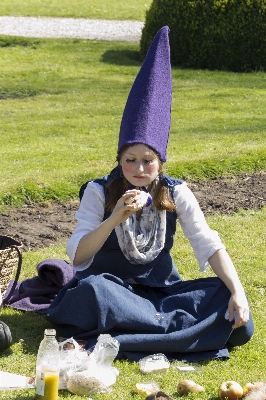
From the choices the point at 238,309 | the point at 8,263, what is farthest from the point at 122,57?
the point at 238,309

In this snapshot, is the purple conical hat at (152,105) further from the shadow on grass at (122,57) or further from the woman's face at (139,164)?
the shadow on grass at (122,57)

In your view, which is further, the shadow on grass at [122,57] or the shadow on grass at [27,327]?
the shadow on grass at [122,57]

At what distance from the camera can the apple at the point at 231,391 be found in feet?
11.7

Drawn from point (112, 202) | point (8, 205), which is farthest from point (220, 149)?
point (112, 202)

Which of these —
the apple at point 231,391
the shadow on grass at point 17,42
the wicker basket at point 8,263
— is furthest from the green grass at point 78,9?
the apple at point 231,391

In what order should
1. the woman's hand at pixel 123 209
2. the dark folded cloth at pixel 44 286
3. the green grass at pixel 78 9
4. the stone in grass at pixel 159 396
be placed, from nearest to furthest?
the stone in grass at pixel 159 396 → the woman's hand at pixel 123 209 → the dark folded cloth at pixel 44 286 → the green grass at pixel 78 9

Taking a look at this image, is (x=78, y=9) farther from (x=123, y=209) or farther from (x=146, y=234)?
(x=123, y=209)

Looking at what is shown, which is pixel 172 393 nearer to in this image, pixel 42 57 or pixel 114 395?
pixel 114 395

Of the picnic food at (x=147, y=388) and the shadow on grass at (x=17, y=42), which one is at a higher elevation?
the picnic food at (x=147, y=388)

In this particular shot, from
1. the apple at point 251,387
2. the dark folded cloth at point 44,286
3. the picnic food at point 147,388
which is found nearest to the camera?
the apple at point 251,387

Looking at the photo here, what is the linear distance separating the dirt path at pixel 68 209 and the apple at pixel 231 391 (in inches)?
105

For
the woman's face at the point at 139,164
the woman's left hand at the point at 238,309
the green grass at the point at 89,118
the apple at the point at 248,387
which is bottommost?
the green grass at the point at 89,118

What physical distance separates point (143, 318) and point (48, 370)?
79 centimetres

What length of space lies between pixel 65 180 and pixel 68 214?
79 centimetres
